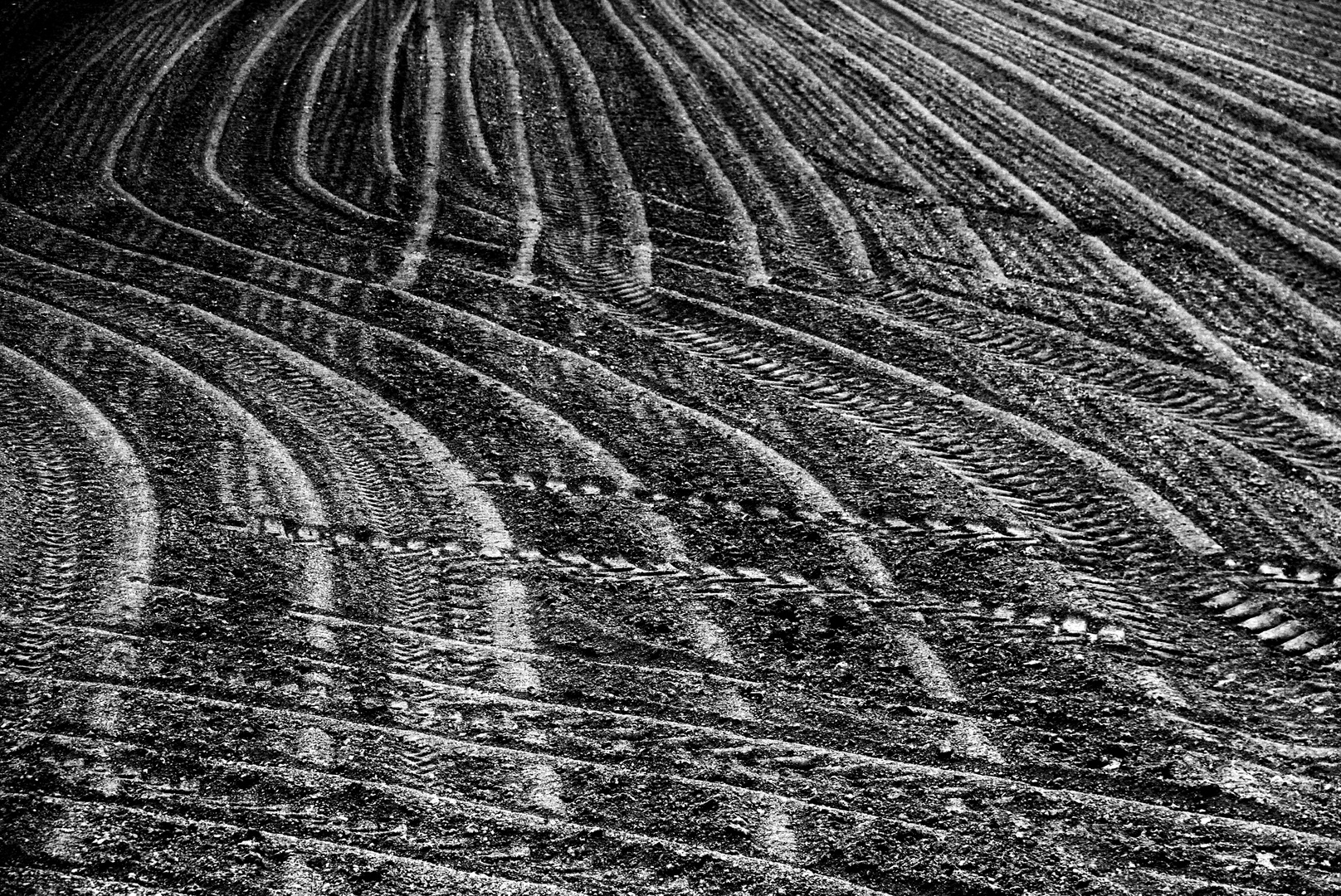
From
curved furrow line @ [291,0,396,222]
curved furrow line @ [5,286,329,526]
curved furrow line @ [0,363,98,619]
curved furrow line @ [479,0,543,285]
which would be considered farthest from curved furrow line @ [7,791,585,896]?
curved furrow line @ [291,0,396,222]

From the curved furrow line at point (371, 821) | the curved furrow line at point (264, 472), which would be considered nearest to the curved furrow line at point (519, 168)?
the curved furrow line at point (264, 472)

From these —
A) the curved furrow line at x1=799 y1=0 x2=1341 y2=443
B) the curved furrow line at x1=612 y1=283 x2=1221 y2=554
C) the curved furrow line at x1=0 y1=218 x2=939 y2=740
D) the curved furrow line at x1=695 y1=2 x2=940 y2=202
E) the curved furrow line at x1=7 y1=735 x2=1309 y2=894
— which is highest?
the curved furrow line at x1=695 y1=2 x2=940 y2=202

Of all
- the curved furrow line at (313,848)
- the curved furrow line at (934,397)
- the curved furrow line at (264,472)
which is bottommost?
the curved furrow line at (313,848)

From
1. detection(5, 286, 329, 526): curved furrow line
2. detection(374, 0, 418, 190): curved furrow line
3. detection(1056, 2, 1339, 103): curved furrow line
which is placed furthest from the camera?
detection(1056, 2, 1339, 103): curved furrow line

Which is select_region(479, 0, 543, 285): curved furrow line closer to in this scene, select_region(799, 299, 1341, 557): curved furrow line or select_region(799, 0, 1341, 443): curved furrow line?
select_region(799, 299, 1341, 557): curved furrow line

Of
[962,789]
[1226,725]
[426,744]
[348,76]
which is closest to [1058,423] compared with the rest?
[1226,725]

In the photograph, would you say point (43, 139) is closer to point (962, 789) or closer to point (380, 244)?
point (380, 244)

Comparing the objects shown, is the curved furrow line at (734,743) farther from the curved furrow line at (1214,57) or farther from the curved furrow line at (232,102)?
the curved furrow line at (1214,57)

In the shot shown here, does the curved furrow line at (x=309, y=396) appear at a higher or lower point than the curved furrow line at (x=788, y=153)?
lower
